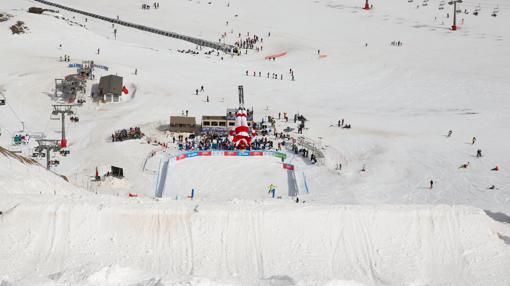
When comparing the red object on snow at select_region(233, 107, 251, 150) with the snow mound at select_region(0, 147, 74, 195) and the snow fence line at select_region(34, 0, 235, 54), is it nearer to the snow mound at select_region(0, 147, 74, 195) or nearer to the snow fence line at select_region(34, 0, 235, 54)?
the snow mound at select_region(0, 147, 74, 195)

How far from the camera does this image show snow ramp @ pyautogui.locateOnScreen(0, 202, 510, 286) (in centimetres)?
2092

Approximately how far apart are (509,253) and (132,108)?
116 feet

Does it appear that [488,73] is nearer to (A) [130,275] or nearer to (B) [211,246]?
(B) [211,246]

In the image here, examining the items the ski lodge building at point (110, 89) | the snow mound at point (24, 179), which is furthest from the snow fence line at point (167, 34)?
the snow mound at point (24, 179)

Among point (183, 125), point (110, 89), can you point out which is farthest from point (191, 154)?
point (110, 89)

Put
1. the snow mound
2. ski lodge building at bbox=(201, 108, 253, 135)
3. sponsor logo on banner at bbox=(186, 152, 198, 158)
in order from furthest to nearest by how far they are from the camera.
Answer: ski lodge building at bbox=(201, 108, 253, 135) → sponsor logo on banner at bbox=(186, 152, 198, 158) → the snow mound

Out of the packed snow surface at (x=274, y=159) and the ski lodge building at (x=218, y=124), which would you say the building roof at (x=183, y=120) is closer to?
the ski lodge building at (x=218, y=124)

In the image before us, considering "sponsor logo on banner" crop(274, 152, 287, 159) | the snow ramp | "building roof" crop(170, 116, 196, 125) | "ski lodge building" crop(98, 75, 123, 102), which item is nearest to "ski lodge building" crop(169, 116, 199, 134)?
"building roof" crop(170, 116, 196, 125)

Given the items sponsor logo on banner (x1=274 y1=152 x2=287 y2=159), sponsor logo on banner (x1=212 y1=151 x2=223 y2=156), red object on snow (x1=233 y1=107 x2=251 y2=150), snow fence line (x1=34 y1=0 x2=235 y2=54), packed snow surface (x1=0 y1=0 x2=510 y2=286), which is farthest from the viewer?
snow fence line (x1=34 y1=0 x2=235 y2=54)

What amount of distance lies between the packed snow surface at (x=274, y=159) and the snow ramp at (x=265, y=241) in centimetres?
6

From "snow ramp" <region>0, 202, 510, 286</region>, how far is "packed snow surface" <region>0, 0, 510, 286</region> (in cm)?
6

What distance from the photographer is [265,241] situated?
876 inches

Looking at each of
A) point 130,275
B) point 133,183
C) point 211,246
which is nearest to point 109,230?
point 211,246

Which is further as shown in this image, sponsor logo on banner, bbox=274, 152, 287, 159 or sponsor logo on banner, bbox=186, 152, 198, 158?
sponsor logo on banner, bbox=274, 152, 287, 159
